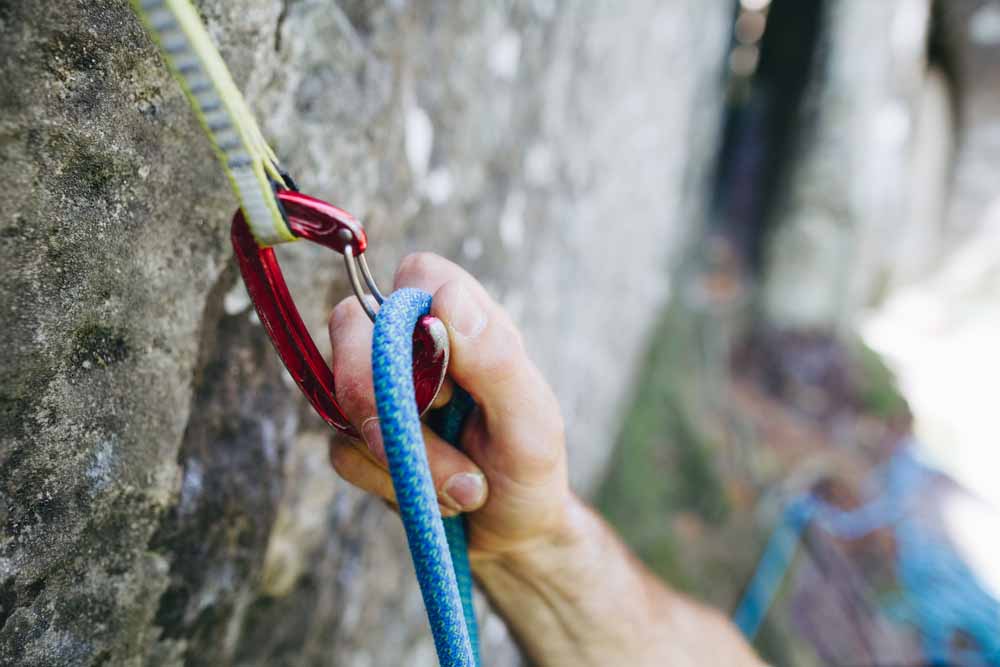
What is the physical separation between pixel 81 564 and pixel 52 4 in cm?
42

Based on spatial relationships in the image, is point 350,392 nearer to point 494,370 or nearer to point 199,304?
point 494,370

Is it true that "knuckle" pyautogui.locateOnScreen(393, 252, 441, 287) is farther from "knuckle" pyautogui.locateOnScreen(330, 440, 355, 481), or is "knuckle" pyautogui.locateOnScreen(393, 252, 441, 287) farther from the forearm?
the forearm

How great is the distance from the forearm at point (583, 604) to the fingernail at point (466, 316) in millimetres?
306

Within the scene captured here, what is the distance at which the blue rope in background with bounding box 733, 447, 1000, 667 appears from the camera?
9.00ft

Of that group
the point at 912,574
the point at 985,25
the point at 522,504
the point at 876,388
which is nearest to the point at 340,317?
the point at 522,504

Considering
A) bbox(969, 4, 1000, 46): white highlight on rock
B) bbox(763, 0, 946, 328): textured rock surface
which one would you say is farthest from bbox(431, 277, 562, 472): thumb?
bbox(969, 4, 1000, 46): white highlight on rock

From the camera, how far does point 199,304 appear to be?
0.63 m

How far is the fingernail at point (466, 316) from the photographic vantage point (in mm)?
503

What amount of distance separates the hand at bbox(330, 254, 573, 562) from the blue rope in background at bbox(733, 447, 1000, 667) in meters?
2.45

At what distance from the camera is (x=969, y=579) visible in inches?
122

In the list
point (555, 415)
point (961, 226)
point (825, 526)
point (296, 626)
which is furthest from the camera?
point (961, 226)

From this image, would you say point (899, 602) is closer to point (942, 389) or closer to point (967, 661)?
point (967, 661)

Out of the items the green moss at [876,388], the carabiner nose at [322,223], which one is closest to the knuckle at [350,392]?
the carabiner nose at [322,223]

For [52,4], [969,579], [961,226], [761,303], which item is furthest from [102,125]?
[961,226]
